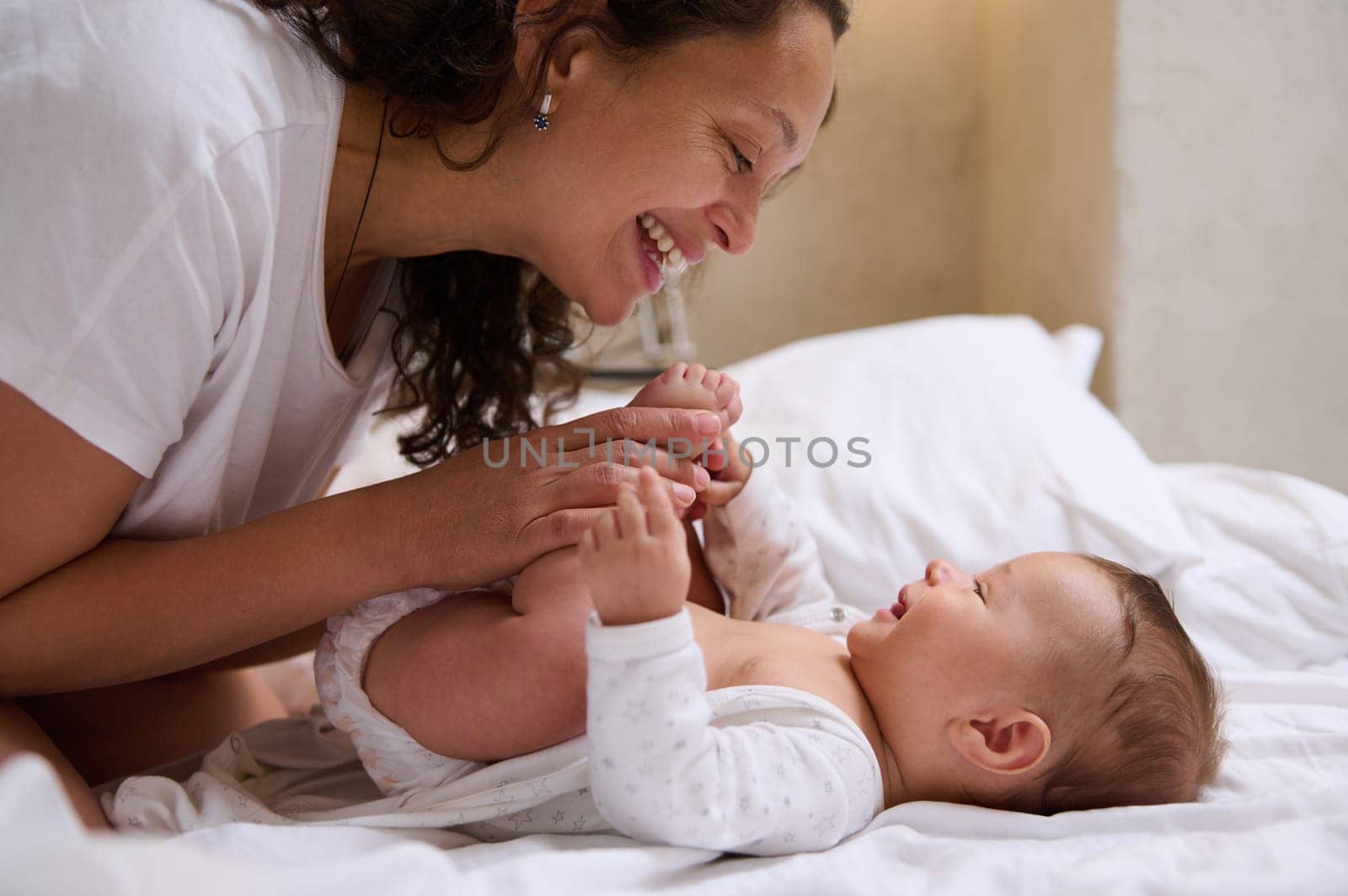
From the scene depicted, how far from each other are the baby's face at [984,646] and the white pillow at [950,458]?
14.2 inches

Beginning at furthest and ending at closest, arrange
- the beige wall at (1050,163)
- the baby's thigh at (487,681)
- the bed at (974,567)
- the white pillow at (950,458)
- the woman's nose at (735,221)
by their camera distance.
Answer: the beige wall at (1050,163) < the white pillow at (950,458) < the woman's nose at (735,221) < the baby's thigh at (487,681) < the bed at (974,567)

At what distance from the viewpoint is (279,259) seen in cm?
100

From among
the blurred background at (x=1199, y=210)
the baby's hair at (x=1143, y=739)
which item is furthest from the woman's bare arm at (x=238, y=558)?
the blurred background at (x=1199, y=210)

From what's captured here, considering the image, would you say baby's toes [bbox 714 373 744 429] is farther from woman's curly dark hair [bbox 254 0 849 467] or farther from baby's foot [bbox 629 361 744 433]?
woman's curly dark hair [bbox 254 0 849 467]

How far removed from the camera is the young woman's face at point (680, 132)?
41.8 inches

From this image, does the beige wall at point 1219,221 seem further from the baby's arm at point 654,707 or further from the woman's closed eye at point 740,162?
the baby's arm at point 654,707

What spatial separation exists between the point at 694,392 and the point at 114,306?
54 centimetres

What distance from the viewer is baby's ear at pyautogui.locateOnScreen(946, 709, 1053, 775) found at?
979 mm

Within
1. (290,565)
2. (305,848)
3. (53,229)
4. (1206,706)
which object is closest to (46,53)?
(53,229)

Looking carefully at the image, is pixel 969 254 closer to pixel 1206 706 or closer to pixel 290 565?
pixel 1206 706

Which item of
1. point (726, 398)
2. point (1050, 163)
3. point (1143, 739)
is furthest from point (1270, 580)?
point (1050, 163)

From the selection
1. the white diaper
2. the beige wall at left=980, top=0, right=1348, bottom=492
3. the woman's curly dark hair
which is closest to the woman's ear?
the woman's curly dark hair

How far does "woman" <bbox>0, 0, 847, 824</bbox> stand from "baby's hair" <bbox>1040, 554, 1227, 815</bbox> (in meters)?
0.44

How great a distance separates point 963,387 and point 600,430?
819 millimetres
